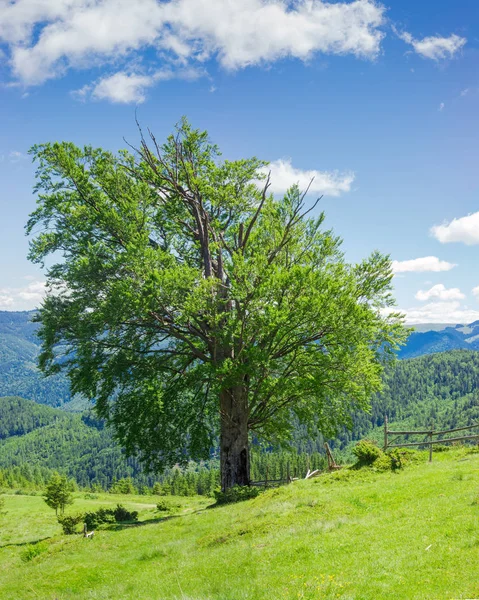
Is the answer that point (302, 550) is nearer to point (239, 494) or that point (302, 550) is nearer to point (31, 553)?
point (239, 494)

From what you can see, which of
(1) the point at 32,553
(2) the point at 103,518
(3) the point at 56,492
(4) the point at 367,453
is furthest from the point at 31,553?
(3) the point at 56,492

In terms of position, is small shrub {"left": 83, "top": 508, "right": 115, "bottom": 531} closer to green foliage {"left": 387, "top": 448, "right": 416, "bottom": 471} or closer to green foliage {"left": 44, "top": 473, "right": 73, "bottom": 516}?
green foliage {"left": 387, "top": 448, "right": 416, "bottom": 471}

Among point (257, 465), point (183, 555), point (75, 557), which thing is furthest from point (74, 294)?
point (257, 465)

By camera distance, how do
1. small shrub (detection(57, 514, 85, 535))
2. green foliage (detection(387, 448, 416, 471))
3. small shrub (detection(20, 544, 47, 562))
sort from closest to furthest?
small shrub (detection(20, 544, 47, 562)) < green foliage (detection(387, 448, 416, 471)) < small shrub (detection(57, 514, 85, 535))

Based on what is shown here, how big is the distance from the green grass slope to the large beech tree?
618cm

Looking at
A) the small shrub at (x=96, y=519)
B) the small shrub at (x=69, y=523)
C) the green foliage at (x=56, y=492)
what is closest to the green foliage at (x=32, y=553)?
the small shrub at (x=96, y=519)

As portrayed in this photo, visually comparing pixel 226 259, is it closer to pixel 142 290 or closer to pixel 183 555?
pixel 142 290

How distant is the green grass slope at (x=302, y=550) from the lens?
1055 cm

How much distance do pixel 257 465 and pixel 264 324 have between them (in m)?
150

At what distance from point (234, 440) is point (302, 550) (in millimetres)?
16246

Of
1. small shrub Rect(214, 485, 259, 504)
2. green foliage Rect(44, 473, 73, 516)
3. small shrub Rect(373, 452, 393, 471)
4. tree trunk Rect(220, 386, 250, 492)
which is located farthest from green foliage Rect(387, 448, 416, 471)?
green foliage Rect(44, 473, 73, 516)

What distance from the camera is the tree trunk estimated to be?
29.4 meters

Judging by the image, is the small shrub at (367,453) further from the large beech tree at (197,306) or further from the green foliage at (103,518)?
the green foliage at (103,518)

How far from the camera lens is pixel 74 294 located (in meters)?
27.2
